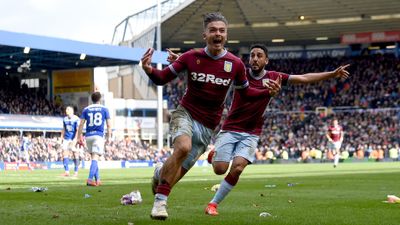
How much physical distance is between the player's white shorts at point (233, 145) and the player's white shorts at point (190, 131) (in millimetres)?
1007

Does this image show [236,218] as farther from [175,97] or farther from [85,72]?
[175,97]

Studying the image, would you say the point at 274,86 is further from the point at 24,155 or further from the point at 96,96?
the point at 24,155

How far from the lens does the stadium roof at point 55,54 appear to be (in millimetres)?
45500

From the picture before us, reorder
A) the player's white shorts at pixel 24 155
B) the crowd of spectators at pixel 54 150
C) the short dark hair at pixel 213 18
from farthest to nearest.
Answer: the crowd of spectators at pixel 54 150, the player's white shorts at pixel 24 155, the short dark hair at pixel 213 18

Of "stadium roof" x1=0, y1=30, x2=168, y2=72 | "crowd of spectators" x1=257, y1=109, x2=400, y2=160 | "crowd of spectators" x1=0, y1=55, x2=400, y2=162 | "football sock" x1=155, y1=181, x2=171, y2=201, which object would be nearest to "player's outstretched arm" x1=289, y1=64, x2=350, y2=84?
"football sock" x1=155, y1=181, x2=171, y2=201

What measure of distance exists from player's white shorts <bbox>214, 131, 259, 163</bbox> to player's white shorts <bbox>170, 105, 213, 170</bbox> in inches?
39.7

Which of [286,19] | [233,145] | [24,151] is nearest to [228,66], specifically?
[233,145]

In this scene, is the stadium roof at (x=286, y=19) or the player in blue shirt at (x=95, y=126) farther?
the stadium roof at (x=286, y=19)

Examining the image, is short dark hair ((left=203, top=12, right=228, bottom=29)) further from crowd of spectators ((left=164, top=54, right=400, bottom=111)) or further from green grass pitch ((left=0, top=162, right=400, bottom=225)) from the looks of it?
crowd of spectators ((left=164, top=54, right=400, bottom=111))

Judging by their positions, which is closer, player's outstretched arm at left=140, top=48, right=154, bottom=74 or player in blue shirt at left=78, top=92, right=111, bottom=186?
player's outstretched arm at left=140, top=48, right=154, bottom=74

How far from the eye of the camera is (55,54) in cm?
4969

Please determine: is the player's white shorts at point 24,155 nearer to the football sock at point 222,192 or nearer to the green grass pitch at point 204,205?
the green grass pitch at point 204,205

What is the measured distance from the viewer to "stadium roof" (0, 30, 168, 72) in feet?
149

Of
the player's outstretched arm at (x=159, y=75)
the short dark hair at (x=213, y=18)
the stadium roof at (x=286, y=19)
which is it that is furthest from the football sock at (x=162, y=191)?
the stadium roof at (x=286, y=19)
